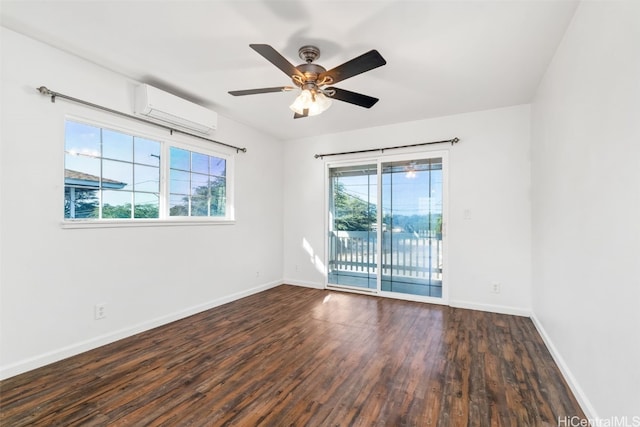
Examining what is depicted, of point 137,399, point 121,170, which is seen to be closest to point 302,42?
point 121,170

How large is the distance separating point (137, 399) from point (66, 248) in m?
1.45

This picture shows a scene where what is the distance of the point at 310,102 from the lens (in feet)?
7.39

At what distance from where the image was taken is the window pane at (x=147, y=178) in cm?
304

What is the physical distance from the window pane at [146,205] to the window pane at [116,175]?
15 centimetres

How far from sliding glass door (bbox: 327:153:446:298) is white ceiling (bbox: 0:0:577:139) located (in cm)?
135

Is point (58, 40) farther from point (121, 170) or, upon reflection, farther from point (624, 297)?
point (624, 297)

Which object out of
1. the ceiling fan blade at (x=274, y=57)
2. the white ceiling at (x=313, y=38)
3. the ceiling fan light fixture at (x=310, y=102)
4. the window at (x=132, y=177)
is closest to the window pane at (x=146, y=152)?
the window at (x=132, y=177)

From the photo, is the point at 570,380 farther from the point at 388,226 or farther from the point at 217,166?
the point at 217,166

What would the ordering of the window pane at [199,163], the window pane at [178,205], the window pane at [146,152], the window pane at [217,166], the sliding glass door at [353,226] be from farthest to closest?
the sliding glass door at [353,226], the window pane at [217,166], the window pane at [199,163], the window pane at [178,205], the window pane at [146,152]

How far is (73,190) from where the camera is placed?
255cm

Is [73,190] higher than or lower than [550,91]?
lower

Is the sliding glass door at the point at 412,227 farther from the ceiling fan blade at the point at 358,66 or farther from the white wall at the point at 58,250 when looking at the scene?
the white wall at the point at 58,250

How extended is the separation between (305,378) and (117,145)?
111 inches

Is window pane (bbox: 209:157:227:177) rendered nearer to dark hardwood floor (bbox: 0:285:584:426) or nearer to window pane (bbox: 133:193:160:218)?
window pane (bbox: 133:193:160:218)
